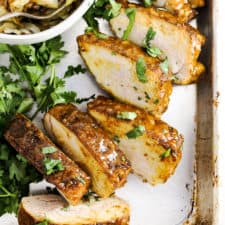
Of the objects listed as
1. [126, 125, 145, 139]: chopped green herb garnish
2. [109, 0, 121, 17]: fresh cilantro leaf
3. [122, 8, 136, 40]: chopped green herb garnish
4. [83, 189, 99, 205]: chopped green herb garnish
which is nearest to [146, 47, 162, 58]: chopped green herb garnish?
[122, 8, 136, 40]: chopped green herb garnish

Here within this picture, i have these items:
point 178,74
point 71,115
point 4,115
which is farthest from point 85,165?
point 178,74

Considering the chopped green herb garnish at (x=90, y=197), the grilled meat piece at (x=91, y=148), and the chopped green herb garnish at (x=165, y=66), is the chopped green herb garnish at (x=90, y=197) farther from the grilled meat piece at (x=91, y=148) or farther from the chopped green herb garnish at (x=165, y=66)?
the chopped green herb garnish at (x=165, y=66)

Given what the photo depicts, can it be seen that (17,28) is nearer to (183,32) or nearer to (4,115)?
(4,115)

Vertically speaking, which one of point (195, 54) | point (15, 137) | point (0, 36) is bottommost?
point (15, 137)

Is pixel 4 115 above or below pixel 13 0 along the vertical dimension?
below

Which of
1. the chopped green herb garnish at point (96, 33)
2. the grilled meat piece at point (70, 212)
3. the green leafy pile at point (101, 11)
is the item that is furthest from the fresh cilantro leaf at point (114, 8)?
the grilled meat piece at point (70, 212)

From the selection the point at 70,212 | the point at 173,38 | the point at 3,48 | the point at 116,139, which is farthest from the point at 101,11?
the point at 70,212

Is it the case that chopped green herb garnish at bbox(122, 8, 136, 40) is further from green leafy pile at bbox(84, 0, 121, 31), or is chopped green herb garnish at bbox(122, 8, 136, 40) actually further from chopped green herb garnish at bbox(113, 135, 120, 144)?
chopped green herb garnish at bbox(113, 135, 120, 144)

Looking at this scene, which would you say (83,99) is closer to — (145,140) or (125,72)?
(125,72)
